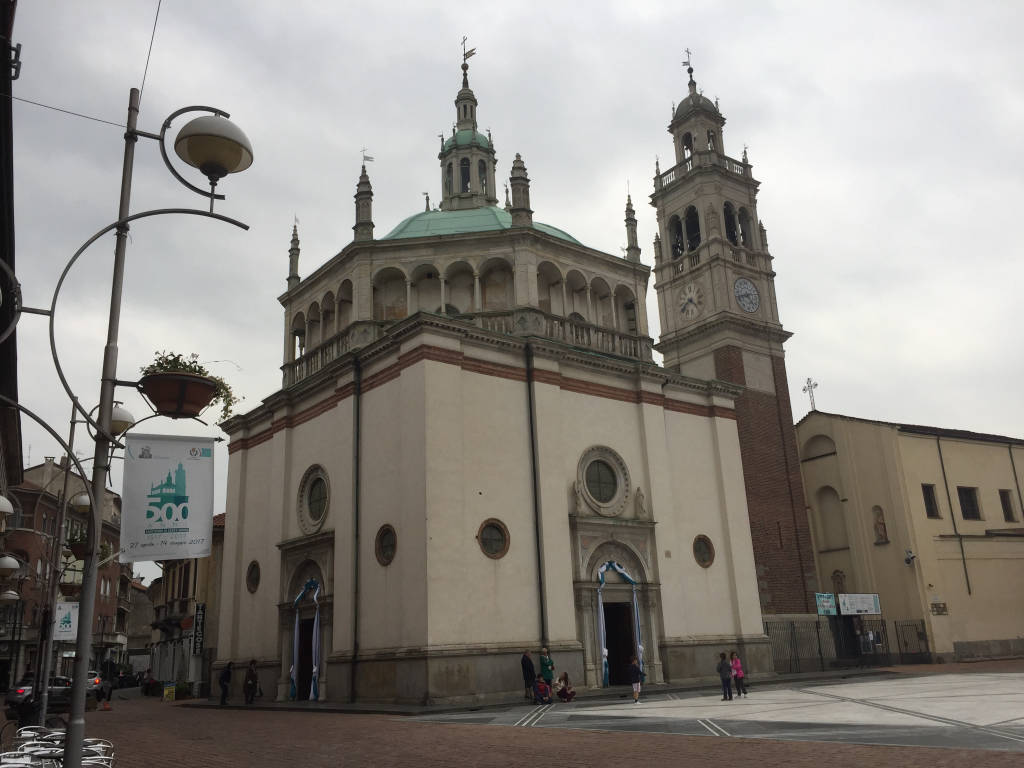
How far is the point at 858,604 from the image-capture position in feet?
106

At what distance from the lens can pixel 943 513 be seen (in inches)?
1494

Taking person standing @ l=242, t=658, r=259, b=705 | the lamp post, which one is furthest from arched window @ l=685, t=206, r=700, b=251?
the lamp post

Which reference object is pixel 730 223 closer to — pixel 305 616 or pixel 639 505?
pixel 639 505

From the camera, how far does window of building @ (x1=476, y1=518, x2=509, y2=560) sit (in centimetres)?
2231

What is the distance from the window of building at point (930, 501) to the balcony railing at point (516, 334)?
17757 mm

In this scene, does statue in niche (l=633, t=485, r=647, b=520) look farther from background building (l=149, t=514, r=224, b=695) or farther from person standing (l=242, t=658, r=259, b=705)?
background building (l=149, t=514, r=224, b=695)

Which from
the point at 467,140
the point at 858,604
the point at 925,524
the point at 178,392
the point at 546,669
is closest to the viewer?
the point at 178,392

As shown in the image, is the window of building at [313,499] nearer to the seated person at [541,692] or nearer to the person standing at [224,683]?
the person standing at [224,683]

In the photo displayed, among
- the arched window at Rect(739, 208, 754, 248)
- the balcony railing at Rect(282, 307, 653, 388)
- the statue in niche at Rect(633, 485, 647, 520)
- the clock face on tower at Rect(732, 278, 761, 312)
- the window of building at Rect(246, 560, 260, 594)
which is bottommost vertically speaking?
the window of building at Rect(246, 560, 260, 594)

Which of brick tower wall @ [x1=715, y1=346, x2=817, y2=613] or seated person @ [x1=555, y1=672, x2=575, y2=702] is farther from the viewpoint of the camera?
brick tower wall @ [x1=715, y1=346, x2=817, y2=613]

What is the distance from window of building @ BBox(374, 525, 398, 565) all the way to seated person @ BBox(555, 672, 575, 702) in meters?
5.48

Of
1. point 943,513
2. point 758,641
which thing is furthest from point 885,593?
point 758,641

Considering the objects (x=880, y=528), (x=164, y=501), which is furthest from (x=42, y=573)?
(x=880, y=528)

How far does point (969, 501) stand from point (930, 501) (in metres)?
3.03
